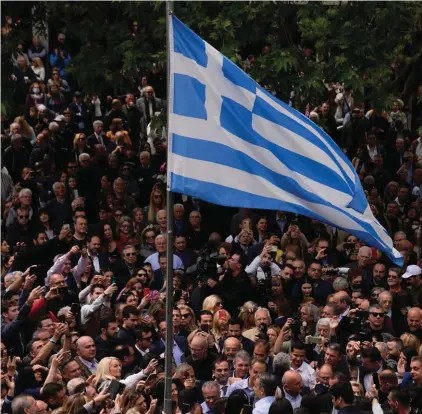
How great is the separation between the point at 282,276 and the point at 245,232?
1863 millimetres

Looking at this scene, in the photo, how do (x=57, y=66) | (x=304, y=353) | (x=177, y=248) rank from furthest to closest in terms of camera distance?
(x=57, y=66) → (x=177, y=248) → (x=304, y=353)

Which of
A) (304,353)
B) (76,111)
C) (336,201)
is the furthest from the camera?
(76,111)

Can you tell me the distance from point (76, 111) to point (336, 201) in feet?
59.6

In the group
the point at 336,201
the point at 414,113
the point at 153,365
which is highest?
the point at 414,113

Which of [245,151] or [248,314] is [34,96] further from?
[245,151]

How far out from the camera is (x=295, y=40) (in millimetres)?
25062

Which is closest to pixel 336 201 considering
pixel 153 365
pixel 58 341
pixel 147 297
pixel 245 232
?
pixel 153 365

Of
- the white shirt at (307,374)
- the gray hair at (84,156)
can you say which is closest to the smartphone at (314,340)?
the white shirt at (307,374)

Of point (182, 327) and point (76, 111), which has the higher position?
point (76, 111)

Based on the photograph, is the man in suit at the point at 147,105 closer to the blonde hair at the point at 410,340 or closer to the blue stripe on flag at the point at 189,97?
the blonde hair at the point at 410,340

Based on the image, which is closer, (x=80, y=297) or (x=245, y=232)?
(x=80, y=297)

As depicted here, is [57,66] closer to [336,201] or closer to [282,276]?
[282,276]

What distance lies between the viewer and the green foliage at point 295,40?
23891 millimetres

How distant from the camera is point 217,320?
19562 millimetres
